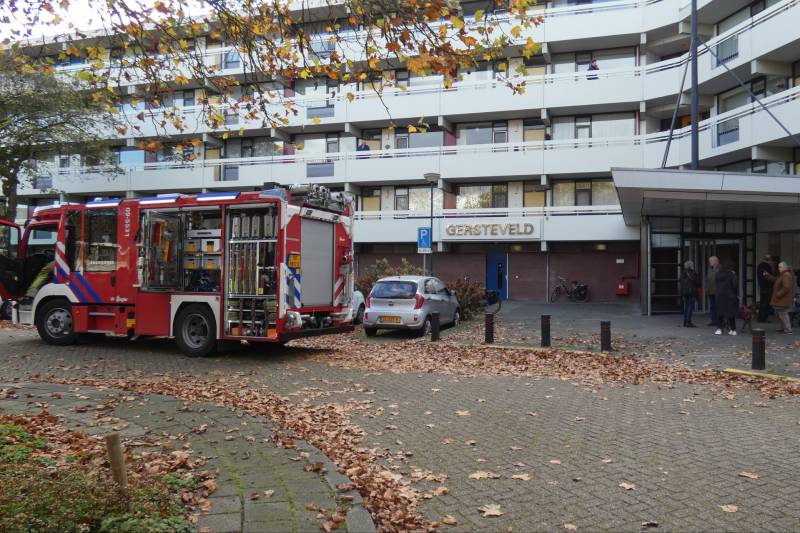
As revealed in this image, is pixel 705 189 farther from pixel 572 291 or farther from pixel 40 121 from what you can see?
pixel 40 121

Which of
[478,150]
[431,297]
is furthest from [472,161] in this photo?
[431,297]

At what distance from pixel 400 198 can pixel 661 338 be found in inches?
769

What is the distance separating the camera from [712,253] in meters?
21.2

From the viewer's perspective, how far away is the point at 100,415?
650cm

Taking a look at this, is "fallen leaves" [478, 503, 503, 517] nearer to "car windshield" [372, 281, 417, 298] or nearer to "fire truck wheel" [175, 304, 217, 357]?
"fire truck wheel" [175, 304, 217, 357]

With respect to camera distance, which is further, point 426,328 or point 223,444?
point 426,328

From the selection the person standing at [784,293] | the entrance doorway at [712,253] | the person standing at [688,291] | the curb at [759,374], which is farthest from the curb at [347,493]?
the entrance doorway at [712,253]

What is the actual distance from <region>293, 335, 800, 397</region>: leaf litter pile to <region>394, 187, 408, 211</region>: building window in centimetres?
1867

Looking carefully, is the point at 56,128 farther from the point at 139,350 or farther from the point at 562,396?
the point at 562,396

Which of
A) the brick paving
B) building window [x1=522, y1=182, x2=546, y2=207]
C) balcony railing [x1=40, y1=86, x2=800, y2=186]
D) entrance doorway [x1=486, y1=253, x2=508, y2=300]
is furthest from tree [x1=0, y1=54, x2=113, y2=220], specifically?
building window [x1=522, y1=182, x2=546, y2=207]

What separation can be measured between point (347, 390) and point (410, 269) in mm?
11614

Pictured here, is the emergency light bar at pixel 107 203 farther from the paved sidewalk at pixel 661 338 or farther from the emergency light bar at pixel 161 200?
the paved sidewalk at pixel 661 338

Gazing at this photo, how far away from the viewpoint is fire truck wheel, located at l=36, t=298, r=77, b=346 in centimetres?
1288

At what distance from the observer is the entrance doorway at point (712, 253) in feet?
67.7
